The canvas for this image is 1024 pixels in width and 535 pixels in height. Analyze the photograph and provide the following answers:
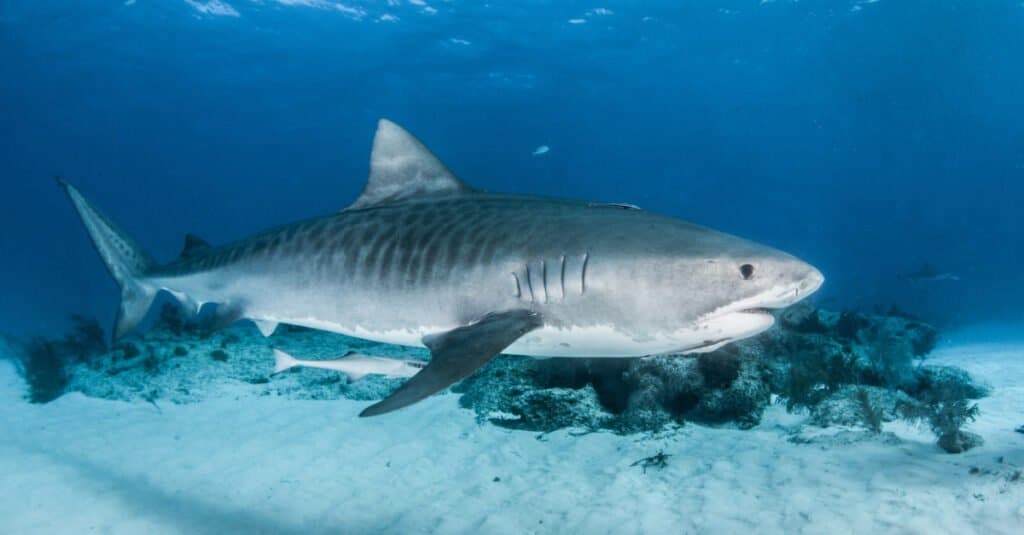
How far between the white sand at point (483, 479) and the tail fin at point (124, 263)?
1.62 meters

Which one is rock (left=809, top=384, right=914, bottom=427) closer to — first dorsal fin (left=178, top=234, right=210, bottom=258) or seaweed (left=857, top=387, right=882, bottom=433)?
seaweed (left=857, top=387, right=882, bottom=433)

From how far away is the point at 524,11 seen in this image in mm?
32688

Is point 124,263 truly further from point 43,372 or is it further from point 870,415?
point 870,415

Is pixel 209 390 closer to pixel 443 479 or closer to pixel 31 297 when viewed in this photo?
pixel 443 479

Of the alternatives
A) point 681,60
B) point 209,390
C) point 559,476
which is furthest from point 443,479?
point 681,60

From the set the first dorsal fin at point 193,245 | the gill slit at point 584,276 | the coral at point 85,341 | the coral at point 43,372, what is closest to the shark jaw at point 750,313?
Answer: the gill slit at point 584,276

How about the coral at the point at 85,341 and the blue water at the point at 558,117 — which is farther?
the blue water at the point at 558,117

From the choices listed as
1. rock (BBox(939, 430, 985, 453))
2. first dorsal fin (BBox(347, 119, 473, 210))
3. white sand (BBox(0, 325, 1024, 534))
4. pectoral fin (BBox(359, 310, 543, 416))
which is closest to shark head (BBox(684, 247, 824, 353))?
pectoral fin (BBox(359, 310, 543, 416))

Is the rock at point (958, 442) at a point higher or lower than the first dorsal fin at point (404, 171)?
lower

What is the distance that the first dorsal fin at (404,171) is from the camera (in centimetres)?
437

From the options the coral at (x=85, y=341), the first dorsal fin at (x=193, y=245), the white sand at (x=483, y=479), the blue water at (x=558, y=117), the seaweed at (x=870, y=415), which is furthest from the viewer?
the blue water at (x=558, y=117)

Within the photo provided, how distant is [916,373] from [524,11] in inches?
1213

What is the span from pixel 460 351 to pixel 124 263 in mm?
4914

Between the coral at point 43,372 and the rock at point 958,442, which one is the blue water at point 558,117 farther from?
the rock at point 958,442
